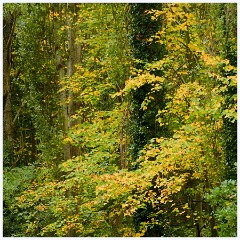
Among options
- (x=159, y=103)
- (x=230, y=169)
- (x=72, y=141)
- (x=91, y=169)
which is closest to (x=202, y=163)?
(x=230, y=169)

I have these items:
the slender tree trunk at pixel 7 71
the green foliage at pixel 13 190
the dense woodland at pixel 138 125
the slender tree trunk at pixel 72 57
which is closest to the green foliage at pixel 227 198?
the dense woodland at pixel 138 125

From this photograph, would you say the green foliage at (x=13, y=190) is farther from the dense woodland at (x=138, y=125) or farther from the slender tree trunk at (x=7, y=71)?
the slender tree trunk at (x=7, y=71)

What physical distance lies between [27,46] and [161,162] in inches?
297

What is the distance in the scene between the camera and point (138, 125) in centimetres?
820

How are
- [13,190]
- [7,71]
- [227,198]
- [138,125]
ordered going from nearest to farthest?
[227,198], [138,125], [13,190], [7,71]

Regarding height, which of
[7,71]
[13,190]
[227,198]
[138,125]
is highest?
[7,71]

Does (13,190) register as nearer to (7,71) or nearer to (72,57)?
(72,57)

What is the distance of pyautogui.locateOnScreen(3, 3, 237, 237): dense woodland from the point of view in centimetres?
694

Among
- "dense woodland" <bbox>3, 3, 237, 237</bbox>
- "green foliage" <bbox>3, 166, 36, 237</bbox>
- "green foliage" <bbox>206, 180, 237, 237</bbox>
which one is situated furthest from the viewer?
"green foliage" <bbox>3, 166, 36, 237</bbox>

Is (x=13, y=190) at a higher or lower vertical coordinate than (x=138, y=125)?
lower

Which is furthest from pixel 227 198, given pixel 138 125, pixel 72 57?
pixel 72 57

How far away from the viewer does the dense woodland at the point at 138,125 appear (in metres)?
6.94

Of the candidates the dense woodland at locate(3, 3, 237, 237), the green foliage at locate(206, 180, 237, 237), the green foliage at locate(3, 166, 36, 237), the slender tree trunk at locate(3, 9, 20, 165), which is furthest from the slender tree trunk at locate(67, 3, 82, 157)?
the green foliage at locate(206, 180, 237, 237)

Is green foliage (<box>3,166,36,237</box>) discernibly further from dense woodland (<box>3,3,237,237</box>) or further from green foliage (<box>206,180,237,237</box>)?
green foliage (<box>206,180,237,237</box>)
